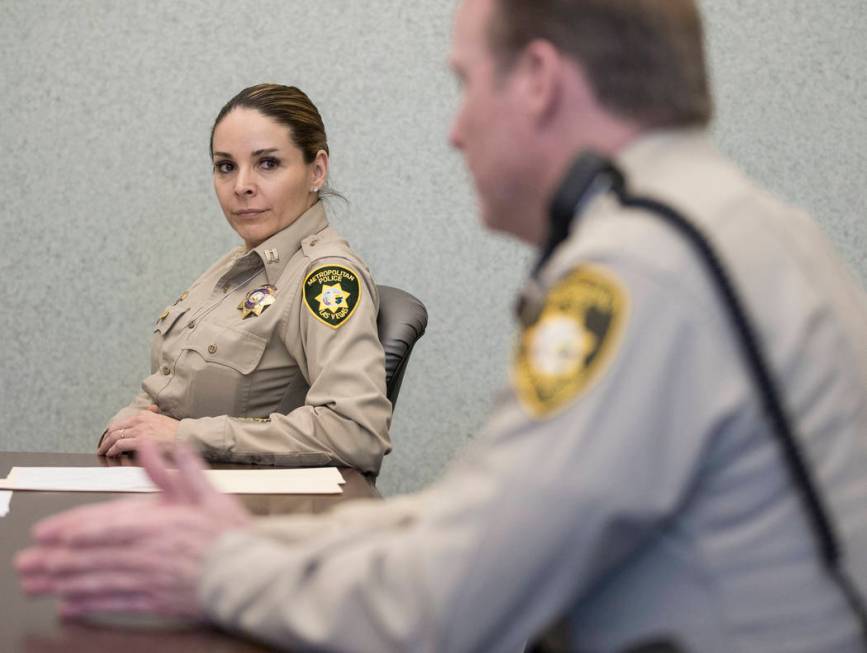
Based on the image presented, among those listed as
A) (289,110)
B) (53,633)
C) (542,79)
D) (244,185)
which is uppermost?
(289,110)

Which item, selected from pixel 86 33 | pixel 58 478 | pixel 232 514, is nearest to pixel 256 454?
pixel 58 478

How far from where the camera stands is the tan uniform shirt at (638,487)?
1.99ft

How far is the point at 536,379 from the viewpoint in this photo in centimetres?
64

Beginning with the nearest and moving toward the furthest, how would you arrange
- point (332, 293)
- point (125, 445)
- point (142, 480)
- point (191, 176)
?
point (142, 480)
point (125, 445)
point (332, 293)
point (191, 176)

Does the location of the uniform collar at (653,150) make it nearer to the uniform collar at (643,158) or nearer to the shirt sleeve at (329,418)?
the uniform collar at (643,158)

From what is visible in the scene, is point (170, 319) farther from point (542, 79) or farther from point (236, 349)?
point (542, 79)

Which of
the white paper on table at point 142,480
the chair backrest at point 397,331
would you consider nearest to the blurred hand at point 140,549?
the white paper on table at point 142,480

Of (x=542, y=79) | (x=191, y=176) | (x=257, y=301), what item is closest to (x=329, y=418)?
(x=257, y=301)

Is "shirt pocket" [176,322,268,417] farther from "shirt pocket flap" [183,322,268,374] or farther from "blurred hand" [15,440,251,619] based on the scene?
"blurred hand" [15,440,251,619]

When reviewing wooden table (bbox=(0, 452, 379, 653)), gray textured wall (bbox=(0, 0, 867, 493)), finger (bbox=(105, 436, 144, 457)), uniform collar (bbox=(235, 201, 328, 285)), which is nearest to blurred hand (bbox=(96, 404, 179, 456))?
finger (bbox=(105, 436, 144, 457))

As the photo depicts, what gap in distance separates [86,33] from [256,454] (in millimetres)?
1825

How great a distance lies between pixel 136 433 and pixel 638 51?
1.24 m

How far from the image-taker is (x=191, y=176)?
302cm

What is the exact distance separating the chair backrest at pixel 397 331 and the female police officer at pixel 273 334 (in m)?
0.06
